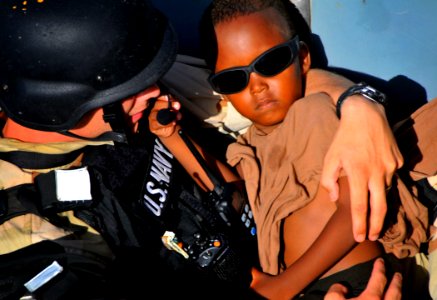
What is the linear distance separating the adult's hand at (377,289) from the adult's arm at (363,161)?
11 centimetres

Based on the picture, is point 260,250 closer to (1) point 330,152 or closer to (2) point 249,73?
(1) point 330,152

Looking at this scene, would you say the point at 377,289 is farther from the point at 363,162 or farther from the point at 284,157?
the point at 284,157

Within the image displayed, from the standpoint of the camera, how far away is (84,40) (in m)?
1.52

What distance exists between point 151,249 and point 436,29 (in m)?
1.29

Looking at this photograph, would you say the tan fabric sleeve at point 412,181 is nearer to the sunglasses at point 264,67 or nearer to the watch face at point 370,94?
the watch face at point 370,94

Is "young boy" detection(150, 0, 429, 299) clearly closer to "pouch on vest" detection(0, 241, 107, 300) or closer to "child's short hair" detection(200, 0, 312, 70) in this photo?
"child's short hair" detection(200, 0, 312, 70)

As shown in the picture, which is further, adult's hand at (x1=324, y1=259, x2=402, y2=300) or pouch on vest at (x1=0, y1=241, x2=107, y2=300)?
adult's hand at (x1=324, y1=259, x2=402, y2=300)

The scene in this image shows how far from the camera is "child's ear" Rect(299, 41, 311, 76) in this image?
78.5 inches

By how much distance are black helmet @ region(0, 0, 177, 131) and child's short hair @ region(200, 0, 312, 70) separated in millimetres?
369

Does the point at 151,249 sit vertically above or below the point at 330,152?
below

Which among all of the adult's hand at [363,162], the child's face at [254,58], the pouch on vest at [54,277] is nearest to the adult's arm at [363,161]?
the adult's hand at [363,162]

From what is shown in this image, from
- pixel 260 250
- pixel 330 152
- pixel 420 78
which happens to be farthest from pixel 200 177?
pixel 420 78

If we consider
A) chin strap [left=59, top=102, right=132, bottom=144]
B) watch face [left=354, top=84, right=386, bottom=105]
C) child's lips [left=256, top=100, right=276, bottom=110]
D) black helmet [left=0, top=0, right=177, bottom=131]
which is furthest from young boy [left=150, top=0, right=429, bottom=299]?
black helmet [left=0, top=0, right=177, bottom=131]

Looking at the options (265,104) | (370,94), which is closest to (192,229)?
(265,104)
